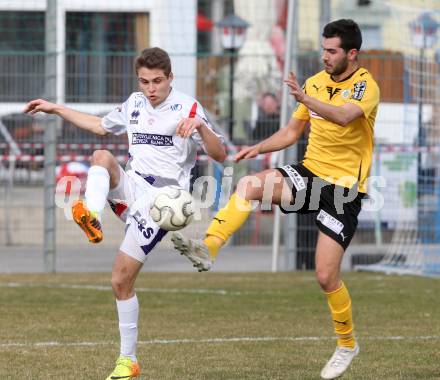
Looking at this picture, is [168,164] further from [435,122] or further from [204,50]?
[204,50]

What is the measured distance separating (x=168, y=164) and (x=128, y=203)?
0.36m

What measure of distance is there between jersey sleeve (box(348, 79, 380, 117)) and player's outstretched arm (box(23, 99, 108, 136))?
5.36 feet

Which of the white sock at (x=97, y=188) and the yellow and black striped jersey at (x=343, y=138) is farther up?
the yellow and black striped jersey at (x=343, y=138)

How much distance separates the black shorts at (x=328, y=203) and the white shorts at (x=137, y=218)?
962 millimetres

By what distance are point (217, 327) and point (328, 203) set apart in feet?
8.62

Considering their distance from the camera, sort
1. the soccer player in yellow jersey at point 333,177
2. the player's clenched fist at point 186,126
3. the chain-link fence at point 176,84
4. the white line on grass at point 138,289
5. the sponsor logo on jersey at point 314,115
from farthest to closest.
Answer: the chain-link fence at point 176,84 → the white line on grass at point 138,289 → the sponsor logo on jersey at point 314,115 → the soccer player in yellow jersey at point 333,177 → the player's clenched fist at point 186,126

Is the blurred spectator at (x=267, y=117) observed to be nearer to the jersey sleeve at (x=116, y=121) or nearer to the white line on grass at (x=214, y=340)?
the white line on grass at (x=214, y=340)

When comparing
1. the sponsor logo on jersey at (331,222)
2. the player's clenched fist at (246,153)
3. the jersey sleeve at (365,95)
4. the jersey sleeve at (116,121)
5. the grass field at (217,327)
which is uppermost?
the jersey sleeve at (365,95)

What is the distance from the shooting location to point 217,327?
33.2 feet

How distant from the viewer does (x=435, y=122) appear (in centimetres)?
1488

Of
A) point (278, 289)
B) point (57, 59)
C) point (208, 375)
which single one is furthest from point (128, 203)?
point (57, 59)

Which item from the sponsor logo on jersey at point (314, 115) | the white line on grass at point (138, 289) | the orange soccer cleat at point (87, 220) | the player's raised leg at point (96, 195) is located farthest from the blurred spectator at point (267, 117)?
the orange soccer cleat at point (87, 220)

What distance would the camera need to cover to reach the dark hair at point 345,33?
7.73m

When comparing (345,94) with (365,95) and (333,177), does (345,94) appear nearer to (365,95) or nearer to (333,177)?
(365,95)
